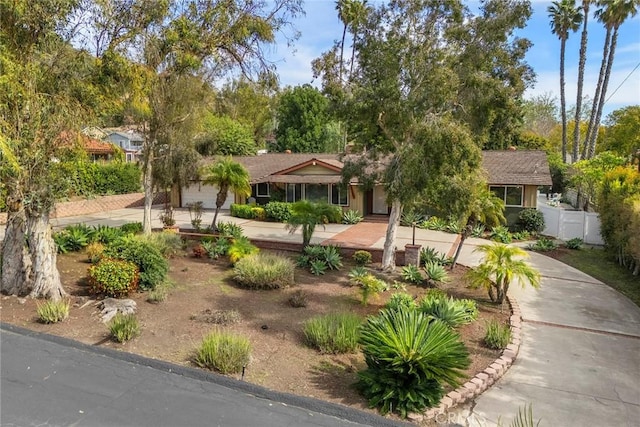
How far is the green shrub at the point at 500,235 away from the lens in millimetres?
19095

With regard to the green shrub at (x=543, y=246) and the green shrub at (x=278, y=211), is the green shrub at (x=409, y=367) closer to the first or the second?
the green shrub at (x=543, y=246)

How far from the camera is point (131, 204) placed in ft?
93.7

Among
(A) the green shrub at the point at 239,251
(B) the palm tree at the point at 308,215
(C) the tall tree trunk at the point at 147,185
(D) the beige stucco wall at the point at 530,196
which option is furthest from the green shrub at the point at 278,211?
(D) the beige stucco wall at the point at 530,196

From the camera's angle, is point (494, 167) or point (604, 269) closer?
point (604, 269)

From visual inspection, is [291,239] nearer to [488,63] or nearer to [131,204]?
[488,63]

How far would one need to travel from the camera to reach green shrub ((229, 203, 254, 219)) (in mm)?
24844

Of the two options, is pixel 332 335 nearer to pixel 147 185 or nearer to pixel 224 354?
pixel 224 354

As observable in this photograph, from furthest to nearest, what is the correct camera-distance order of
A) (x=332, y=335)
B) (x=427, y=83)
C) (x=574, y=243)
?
(x=574, y=243), (x=427, y=83), (x=332, y=335)

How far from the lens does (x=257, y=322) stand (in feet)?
26.2

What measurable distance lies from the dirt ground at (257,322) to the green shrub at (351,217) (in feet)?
37.3

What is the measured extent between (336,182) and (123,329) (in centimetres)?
1821

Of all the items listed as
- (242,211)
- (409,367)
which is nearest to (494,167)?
(242,211)

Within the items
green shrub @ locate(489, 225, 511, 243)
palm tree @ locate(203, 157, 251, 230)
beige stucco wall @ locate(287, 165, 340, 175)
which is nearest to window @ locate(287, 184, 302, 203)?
beige stucco wall @ locate(287, 165, 340, 175)

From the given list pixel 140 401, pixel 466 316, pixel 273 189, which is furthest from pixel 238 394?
pixel 273 189
